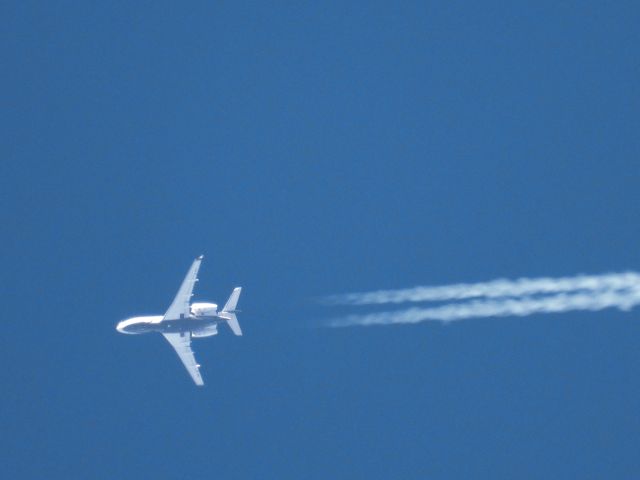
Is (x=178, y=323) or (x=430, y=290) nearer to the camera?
(x=430, y=290)

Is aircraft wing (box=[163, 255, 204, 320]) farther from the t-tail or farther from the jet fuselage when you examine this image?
the t-tail

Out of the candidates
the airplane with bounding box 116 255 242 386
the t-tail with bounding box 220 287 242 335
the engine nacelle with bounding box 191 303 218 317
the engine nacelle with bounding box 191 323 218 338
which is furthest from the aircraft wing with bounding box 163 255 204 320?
the t-tail with bounding box 220 287 242 335

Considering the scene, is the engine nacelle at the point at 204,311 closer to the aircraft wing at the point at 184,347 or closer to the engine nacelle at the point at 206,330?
the engine nacelle at the point at 206,330

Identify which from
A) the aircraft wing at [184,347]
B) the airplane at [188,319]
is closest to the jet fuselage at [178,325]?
the airplane at [188,319]

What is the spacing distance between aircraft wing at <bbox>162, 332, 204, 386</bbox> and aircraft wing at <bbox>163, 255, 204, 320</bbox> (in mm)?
1936

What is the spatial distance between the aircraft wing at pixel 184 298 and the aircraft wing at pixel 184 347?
6.35 feet

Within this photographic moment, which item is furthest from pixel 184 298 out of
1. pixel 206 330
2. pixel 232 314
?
pixel 232 314

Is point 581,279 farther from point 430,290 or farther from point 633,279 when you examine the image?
point 430,290

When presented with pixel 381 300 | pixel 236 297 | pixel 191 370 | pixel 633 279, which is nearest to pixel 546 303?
pixel 633 279

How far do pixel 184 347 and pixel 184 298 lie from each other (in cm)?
514

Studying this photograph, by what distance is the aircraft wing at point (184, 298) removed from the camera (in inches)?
2776

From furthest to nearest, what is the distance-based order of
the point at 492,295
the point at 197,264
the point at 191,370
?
the point at 191,370, the point at 197,264, the point at 492,295

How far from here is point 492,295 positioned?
6300cm

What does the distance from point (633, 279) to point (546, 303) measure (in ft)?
22.3
